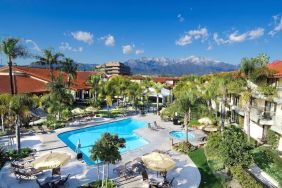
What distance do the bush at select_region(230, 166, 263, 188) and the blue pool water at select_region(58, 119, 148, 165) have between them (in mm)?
11882

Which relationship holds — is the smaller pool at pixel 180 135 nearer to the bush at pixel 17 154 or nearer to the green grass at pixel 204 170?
the green grass at pixel 204 170

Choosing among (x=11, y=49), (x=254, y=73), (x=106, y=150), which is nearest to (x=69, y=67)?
(x=11, y=49)

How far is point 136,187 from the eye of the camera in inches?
628

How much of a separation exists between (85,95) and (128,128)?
24852mm

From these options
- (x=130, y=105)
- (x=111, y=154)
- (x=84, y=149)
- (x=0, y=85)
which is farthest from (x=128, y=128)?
(x=0, y=85)

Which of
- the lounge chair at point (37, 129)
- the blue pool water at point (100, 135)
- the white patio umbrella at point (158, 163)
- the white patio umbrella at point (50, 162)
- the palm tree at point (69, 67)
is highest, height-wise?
the palm tree at point (69, 67)

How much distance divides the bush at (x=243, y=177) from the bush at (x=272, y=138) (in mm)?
9847

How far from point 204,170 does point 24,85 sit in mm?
37602

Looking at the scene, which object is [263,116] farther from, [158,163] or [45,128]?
[45,128]

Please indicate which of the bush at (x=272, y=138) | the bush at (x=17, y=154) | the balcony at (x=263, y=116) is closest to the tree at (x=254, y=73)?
the balcony at (x=263, y=116)

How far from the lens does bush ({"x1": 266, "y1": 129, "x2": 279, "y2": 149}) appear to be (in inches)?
930

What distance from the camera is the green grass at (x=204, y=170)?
16.8 meters

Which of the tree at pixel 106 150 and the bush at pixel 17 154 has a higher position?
the tree at pixel 106 150

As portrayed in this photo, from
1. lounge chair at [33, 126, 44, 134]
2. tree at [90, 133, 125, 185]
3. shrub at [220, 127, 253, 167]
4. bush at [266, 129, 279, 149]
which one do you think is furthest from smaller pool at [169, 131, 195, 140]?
lounge chair at [33, 126, 44, 134]
